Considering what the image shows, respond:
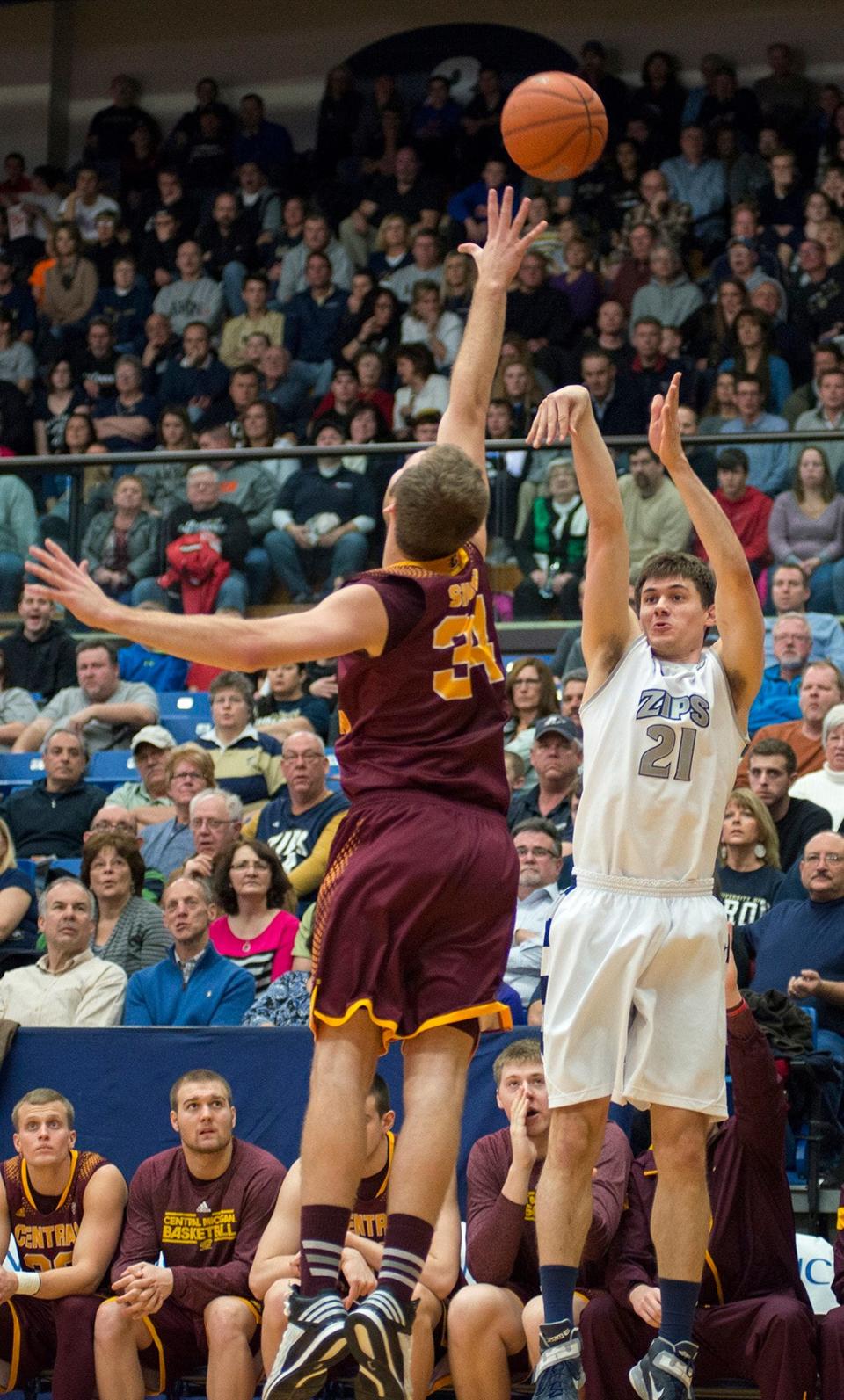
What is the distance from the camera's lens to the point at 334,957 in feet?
16.0

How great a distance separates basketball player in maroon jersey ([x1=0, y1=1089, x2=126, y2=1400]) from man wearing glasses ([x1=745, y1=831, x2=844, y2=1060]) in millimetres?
2949

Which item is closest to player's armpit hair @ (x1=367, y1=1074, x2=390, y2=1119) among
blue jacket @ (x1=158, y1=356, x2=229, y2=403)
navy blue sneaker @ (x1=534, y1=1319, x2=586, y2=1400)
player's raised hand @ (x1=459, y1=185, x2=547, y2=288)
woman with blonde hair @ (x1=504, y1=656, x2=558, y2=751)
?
navy blue sneaker @ (x1=534, y1=1319, x2=586, y2=1400)

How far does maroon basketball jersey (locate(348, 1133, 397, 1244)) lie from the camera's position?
744 centimetres

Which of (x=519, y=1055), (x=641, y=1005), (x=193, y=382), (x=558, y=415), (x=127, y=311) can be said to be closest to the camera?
(x=558, y=415)

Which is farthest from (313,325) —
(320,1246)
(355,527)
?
(320,1246)

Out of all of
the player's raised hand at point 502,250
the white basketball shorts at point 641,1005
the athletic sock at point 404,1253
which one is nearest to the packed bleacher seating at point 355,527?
the white basketball shorts at point 641,1005

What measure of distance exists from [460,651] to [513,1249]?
3039mm

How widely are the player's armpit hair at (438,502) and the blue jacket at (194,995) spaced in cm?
439

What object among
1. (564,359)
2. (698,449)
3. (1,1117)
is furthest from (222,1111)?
(564,359)

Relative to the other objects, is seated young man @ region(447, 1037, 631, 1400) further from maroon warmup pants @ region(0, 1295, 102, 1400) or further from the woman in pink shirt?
the woman in pink shirt

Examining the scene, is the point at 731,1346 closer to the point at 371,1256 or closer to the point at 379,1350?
the point at 371,1256

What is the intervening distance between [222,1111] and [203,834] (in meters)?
2.98

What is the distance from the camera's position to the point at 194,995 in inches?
354

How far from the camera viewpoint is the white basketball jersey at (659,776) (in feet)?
18.8
